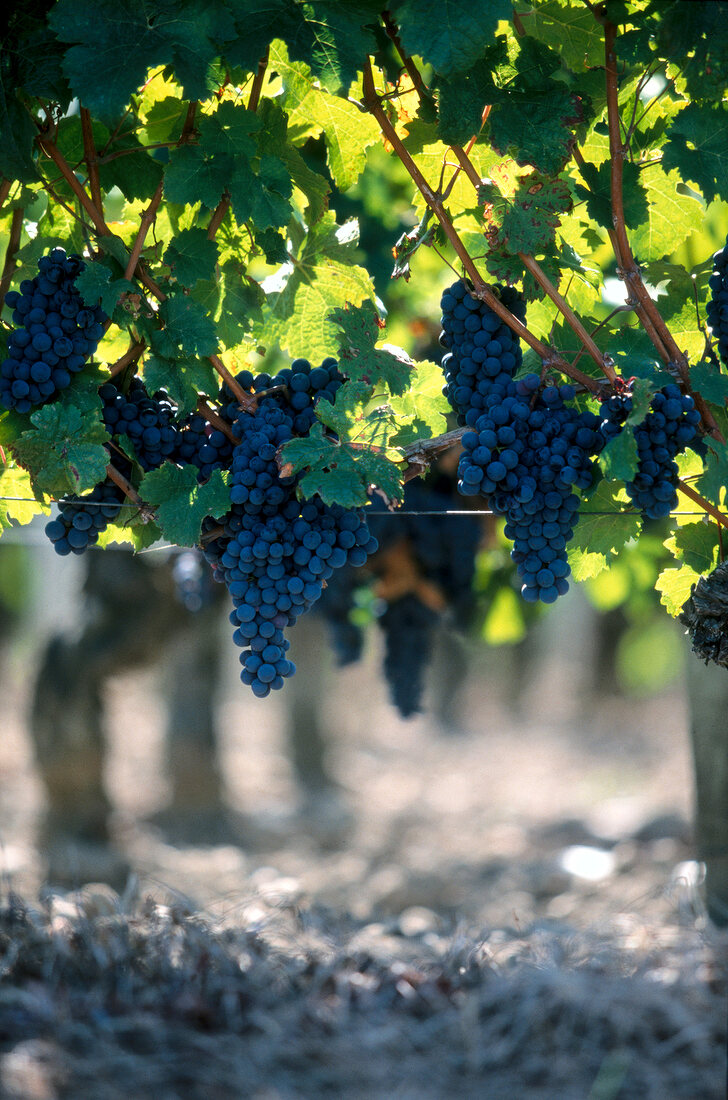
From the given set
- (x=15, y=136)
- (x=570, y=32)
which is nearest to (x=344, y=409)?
(x=15, y=136)

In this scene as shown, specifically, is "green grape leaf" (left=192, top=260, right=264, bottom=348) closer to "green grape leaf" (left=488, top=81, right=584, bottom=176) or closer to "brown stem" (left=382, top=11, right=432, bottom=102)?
"brown stem" (left=382, top=11, right=432, bottom=102)

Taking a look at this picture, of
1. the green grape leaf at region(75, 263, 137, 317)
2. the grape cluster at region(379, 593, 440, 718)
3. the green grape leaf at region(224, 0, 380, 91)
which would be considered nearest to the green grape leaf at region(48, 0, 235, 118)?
the green grape leaf at region(224, 0, 380, 91)

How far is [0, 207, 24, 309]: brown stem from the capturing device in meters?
1.98

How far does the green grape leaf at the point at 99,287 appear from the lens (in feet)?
5.75

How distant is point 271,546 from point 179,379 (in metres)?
0.43

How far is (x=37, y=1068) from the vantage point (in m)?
1.65

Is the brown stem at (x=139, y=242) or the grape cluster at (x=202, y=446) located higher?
A: the brown stem at (x=139, y=242)

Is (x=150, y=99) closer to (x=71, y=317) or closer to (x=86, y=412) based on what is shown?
(x=71, y=317)

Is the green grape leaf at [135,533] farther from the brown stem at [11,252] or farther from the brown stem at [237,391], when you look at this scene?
the brown stem at [11,252]

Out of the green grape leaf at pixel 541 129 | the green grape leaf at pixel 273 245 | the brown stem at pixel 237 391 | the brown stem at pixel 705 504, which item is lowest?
the brown stem at pixel 705 504

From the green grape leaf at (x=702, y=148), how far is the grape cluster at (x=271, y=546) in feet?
2.70

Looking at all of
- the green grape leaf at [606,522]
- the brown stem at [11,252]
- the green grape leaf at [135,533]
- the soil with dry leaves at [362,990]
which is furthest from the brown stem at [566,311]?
the soil with dry leaves at [362,990]

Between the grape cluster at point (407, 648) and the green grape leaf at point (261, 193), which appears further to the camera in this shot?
the grape cluster at point (407, 648)

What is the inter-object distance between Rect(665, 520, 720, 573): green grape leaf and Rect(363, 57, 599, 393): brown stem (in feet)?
1.47
